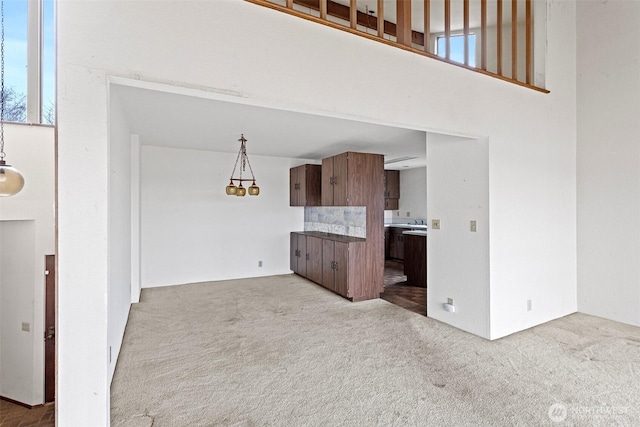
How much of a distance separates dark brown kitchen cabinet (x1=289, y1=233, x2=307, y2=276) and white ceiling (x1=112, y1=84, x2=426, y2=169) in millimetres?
1591

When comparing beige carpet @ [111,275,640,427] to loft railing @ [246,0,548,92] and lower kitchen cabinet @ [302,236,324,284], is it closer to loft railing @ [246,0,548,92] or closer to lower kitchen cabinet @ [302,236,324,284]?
lower kitchen cabinet @ [302,236,324,284]

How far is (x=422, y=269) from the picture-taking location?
5500mm

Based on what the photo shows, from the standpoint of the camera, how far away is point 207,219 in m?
5.83

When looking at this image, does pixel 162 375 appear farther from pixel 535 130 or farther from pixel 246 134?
pixel 535 130

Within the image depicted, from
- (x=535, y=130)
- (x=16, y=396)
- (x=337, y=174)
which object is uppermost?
(x=535, y=130)

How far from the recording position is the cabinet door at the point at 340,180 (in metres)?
4.82

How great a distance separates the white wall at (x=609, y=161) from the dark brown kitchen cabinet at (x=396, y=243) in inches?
163

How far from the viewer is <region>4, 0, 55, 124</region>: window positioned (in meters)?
3.64

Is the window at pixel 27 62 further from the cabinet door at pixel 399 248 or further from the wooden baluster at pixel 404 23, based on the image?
the cabinet door at pixel 399 248

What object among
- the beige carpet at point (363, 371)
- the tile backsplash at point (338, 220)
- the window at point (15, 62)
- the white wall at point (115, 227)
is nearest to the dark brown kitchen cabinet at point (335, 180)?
the tile backsplash at point (338, 220)

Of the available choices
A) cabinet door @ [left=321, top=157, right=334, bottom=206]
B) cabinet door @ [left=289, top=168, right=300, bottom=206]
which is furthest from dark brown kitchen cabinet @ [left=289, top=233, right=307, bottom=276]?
cabinet door @ [left=321, top=157, right=334, bottom=206]

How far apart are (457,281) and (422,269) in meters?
1.87

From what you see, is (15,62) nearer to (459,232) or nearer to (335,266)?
(335,266)

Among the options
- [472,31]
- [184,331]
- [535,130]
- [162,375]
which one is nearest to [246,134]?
[184,331]
